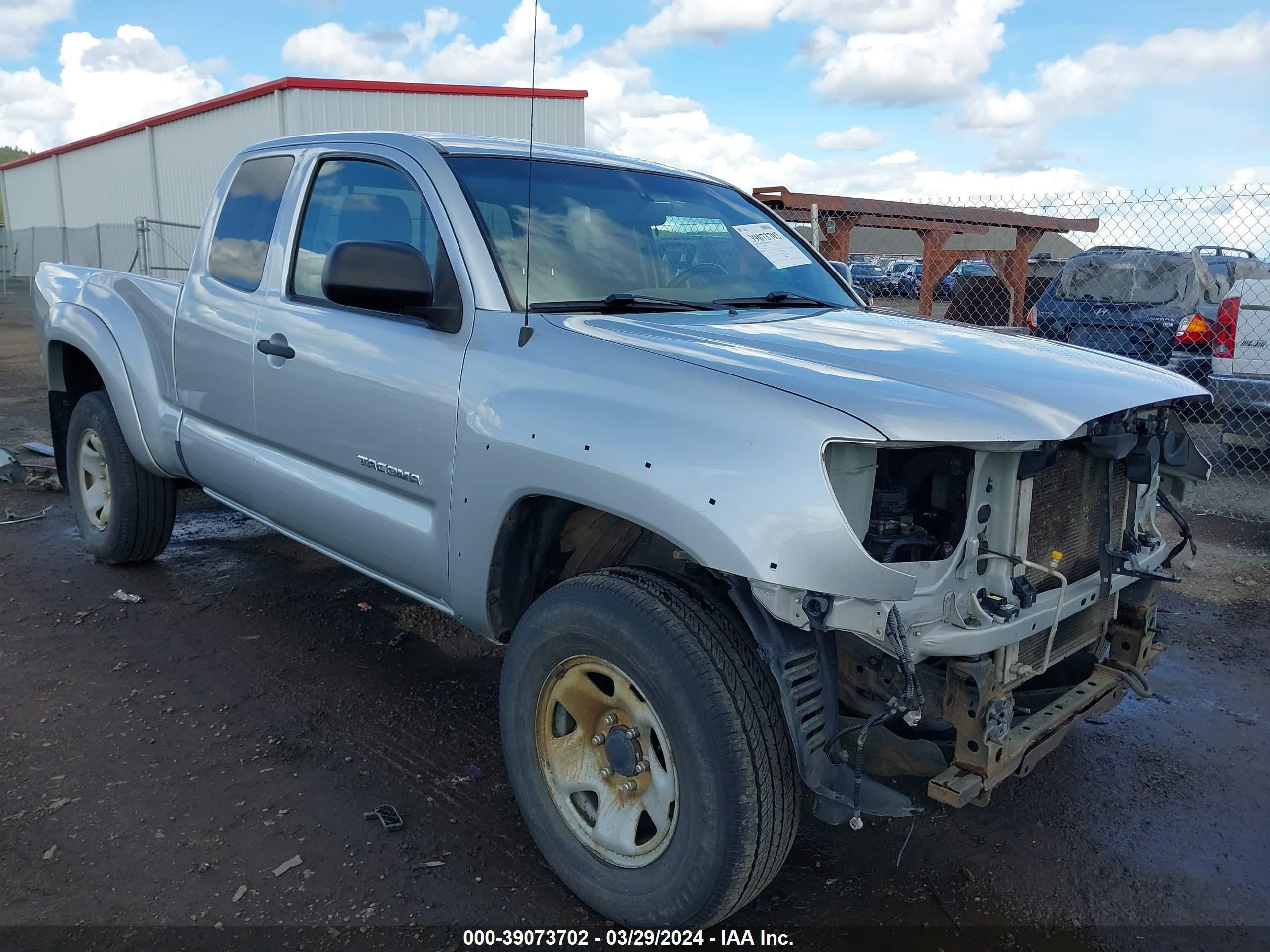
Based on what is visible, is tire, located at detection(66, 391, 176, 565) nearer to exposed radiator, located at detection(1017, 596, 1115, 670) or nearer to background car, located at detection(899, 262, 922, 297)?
exposed radiator, located at detection(1017, 596, 1115, 670)

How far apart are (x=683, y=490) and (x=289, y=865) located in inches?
64.1

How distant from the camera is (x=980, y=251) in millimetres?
8695

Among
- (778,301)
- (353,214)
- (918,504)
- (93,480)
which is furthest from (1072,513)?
(93,480)

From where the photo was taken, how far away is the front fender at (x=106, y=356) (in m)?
4.62

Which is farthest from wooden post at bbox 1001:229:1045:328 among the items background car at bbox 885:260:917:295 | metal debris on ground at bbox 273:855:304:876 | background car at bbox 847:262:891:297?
metal debris on ground at bbox 273:855:304:876

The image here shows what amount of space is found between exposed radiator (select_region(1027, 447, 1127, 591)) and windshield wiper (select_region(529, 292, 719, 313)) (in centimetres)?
120

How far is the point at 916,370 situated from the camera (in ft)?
8.27

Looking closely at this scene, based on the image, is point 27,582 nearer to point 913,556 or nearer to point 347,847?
point 347,847

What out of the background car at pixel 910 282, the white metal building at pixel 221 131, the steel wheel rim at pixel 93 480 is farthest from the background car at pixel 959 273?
the steel wheel rim at pixel 93 480

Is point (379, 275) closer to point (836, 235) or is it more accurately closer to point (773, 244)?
point (773, 244)

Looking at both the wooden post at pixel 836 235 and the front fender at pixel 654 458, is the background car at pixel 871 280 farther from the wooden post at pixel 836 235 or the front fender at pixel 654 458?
the front fender at pixel 654 458

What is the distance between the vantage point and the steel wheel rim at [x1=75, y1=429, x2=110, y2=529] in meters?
5.23

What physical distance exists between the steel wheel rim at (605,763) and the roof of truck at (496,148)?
1710mm

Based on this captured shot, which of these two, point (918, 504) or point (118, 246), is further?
point (118, 246)
